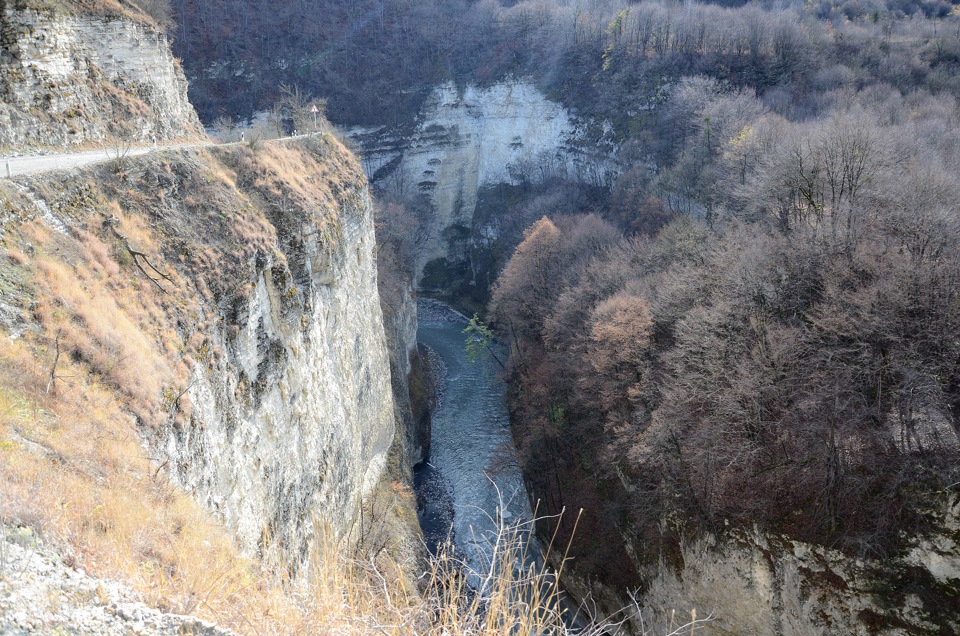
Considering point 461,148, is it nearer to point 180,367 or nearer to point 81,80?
point 81,80

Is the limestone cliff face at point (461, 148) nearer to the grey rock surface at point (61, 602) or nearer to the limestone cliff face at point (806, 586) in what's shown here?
the limestone cliff face at point (806, 586)

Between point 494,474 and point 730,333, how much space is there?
14344 mm

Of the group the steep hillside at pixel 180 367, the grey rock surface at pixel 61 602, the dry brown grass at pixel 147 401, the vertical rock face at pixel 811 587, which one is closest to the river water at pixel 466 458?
the vertical rock face at pixel 811 587

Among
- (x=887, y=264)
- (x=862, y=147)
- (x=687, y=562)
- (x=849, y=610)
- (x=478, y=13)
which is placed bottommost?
(x=687, y=562)

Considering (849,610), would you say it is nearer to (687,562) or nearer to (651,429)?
(687,562)

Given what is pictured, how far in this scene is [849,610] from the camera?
14.9m

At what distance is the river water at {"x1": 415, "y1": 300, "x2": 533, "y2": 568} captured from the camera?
2722cm

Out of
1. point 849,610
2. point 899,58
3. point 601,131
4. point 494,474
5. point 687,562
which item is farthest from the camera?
point 601,131

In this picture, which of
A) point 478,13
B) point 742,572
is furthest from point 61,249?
point 478,13

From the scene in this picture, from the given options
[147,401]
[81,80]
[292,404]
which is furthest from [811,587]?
[81,80]

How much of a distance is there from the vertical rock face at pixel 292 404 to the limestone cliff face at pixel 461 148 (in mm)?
42562

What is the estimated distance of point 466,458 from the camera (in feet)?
105

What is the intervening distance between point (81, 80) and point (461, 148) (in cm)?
5172

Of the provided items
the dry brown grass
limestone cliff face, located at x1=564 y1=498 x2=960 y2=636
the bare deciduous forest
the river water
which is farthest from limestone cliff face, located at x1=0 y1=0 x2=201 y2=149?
limestone cliff face, located at x1=564 y1=498 x2=960 y2=636
